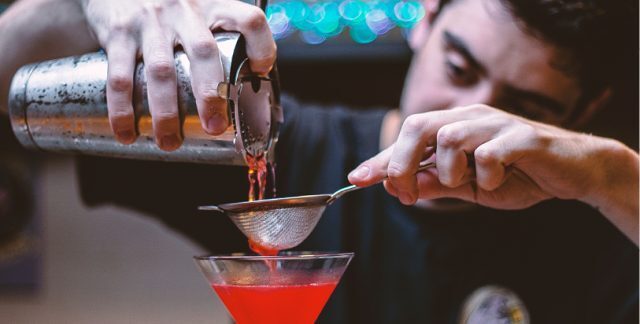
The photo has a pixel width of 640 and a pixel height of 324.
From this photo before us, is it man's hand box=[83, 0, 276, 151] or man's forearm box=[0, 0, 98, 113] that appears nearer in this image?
man's hand box=[83, 0, 276, 151]

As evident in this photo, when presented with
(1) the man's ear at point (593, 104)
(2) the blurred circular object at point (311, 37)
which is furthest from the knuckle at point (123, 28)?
(2) the blurred circular object at point (311, 37)

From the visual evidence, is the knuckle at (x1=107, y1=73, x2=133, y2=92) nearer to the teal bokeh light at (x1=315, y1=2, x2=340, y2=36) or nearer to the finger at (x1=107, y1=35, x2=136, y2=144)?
the finger at (x1=107, y1=35, x2=136, y2=144)

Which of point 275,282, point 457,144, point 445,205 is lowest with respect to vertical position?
point 445,205

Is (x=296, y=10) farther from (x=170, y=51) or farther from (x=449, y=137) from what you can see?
(x=170, y=51)

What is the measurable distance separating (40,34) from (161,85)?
2.12ft

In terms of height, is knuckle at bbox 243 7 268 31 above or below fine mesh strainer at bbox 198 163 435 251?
above

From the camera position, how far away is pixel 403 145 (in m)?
1.29

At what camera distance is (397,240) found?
2.13 metres

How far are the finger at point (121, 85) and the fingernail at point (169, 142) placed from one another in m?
0.06

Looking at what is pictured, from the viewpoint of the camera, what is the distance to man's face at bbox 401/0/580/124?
1.85m

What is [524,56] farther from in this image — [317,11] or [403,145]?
[317,11]

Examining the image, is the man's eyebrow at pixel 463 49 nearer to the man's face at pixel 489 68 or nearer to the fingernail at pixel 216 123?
the man's face at pixel 489 68

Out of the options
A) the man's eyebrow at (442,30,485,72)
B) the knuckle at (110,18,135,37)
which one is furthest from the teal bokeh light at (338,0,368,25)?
the knuckle at (110,18,135,37)

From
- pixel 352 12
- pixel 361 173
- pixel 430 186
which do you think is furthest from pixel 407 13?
pixel 361 173
